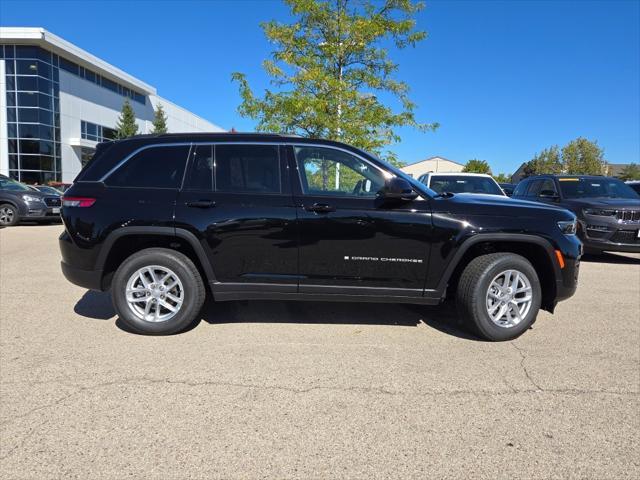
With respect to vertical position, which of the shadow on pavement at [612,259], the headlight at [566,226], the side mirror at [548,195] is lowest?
the shadow on pavement at [612,259]

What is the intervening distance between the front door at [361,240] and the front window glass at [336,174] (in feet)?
0.03

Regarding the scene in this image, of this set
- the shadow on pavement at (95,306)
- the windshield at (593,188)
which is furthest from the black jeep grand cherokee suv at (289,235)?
the windshield at (593,188)

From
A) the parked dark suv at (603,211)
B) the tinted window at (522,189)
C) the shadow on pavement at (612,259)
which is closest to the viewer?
the parked dark suv at (603,211)

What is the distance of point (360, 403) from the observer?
2926 millimetres

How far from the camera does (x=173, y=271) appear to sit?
160 inches

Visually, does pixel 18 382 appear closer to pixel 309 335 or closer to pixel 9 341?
pixel 9 341

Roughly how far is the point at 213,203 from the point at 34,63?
119 feet

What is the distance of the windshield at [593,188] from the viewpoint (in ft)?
Result: 30.7

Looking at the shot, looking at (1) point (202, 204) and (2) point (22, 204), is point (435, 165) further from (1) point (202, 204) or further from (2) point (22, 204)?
(1) point (202, 204)

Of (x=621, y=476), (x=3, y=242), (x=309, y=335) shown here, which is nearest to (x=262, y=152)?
(x=309, y=335)

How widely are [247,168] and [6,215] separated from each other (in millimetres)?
13536

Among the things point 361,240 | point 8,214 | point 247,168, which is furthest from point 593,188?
point 8,214

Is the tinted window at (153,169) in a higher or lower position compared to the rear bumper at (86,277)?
higher

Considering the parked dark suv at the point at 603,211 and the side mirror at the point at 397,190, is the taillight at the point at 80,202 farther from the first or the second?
the parked dark suv at the point at 603,211
